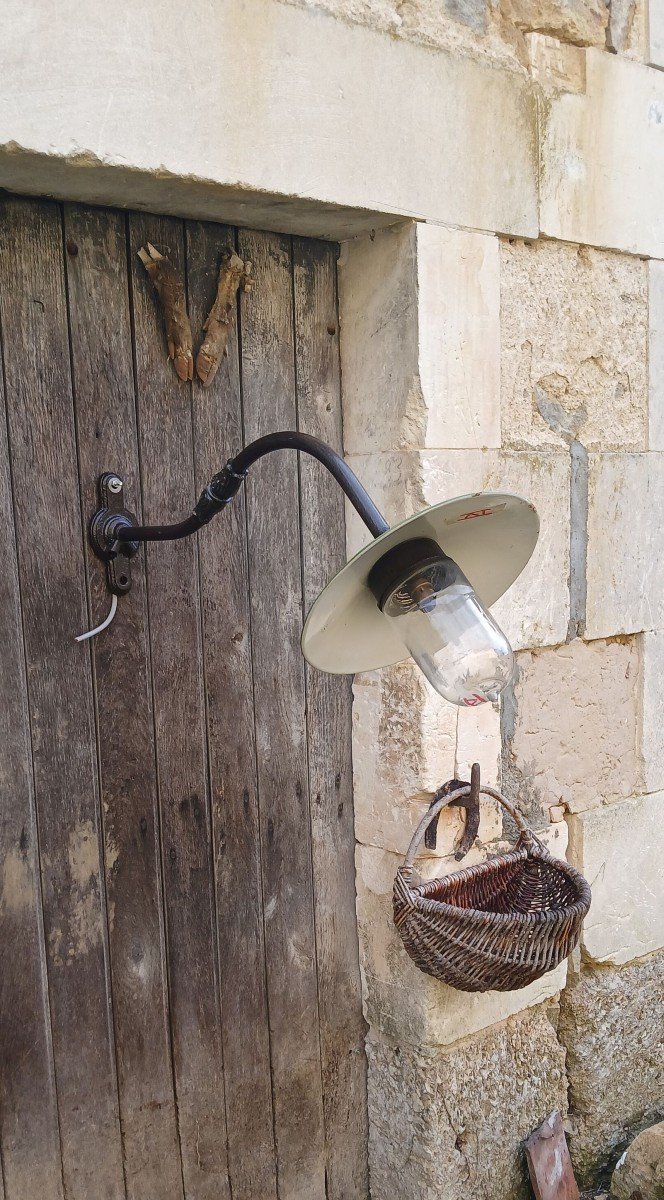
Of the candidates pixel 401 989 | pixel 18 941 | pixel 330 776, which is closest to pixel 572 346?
pixel 330 776

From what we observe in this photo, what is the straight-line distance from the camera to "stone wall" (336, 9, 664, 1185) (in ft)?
6.31

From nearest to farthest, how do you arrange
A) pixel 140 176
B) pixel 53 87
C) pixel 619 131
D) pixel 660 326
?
pixel 53 87 < pixel 140 176 < pixel 619 131 < pixel 660 326

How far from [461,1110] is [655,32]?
2.43 m

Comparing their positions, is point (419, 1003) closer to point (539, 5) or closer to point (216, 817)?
point (216, 817)

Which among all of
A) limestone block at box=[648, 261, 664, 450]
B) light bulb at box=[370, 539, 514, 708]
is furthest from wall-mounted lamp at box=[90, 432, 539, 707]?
limestone block at box=[648, 261, 664, 450]

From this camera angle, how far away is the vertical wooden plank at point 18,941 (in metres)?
1.59

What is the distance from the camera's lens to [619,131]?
2.16m

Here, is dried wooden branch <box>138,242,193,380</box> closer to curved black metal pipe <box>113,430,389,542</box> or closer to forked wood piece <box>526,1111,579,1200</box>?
curved black metal pipe <box>113,430,389,542</box>

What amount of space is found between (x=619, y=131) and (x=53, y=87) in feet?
4.37

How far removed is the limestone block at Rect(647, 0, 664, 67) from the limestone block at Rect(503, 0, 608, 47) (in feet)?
0.46

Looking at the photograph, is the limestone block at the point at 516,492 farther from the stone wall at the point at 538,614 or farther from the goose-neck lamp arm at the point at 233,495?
the goose-neck lamp arm at the point at 233,495

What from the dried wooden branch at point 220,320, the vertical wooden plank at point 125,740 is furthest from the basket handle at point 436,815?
the dried wooden branch at point 220,320

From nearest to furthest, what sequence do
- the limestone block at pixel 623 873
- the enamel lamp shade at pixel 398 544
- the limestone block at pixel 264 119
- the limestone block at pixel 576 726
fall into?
the enamel lamp shade at pixel 398 544 < the limestone block at pixel 264 119 < the limestone block at pixel 576 726 < the limestone block at pixel 623 873

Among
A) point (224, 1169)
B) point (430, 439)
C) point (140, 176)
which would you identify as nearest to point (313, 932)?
point (224, 1169)
